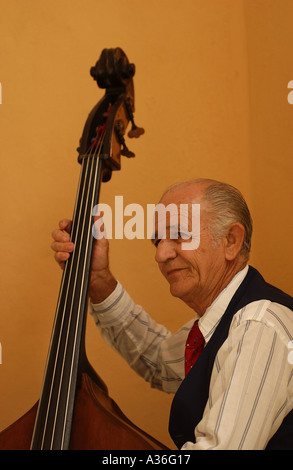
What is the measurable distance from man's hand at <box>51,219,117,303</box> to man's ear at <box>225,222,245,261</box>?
1.09 ft

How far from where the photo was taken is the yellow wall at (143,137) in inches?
61.9

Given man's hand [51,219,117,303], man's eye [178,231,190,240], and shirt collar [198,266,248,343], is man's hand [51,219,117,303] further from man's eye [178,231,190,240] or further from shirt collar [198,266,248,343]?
shirt collar [198,266,248,343]

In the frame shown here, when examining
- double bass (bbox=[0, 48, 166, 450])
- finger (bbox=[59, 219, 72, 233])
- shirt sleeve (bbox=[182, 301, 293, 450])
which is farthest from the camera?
finger (bbox=[59, 219, 72, 233])

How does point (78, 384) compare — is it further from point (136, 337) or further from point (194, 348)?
point (136, 337)

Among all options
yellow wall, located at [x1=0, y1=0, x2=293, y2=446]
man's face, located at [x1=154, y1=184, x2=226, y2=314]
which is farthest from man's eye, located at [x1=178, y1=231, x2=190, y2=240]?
yellow wall, located at [x1=0, y1=0, x2=293, y2=446]

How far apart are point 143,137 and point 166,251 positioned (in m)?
0.76

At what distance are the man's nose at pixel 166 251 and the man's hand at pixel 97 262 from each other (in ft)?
0.55

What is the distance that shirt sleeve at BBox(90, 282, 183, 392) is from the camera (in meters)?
1.40

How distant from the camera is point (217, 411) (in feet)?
2.72

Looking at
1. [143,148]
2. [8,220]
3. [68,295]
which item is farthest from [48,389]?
[143,148]

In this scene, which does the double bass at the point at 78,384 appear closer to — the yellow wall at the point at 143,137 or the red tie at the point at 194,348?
the red tie at the point at 194,348

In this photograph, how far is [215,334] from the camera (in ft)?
3.41

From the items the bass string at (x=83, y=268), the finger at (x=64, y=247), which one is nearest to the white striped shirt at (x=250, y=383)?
the bass string at (x=83, y=268)
